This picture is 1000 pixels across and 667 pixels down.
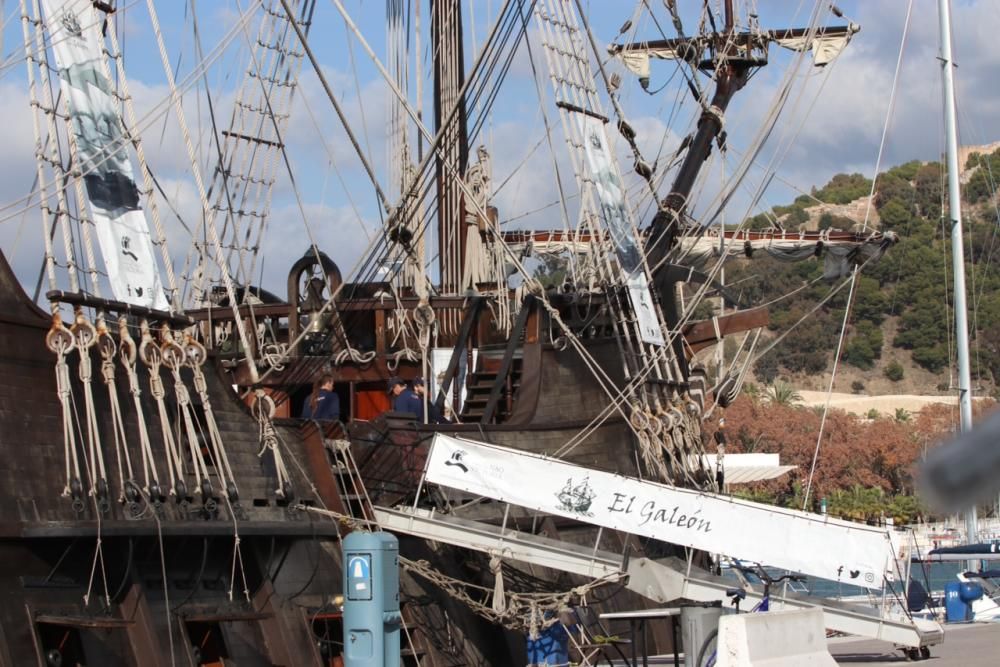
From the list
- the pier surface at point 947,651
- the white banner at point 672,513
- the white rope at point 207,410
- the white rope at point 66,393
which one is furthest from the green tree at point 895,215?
the white rope at point 66,393

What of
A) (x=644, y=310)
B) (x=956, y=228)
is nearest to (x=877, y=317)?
(x=956, y=228)

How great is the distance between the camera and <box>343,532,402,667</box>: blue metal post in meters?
9.70

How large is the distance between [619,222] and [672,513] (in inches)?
288

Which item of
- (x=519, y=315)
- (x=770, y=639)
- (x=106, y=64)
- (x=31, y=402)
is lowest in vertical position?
(x=770, y=639)

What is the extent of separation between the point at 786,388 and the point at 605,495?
64473 mm

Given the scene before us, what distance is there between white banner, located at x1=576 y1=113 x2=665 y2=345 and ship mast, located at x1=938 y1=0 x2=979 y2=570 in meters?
8.04

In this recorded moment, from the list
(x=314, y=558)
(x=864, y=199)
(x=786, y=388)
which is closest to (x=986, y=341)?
(x=786, y=388)

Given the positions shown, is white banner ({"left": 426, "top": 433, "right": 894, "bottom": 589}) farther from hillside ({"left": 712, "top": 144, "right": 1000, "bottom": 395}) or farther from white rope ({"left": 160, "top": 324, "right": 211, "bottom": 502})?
hillside ({"left": 712, "top": 144, "right": 1000, "bottom": 395})

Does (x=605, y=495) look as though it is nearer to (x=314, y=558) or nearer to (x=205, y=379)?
Answer: (x=314, y=558)

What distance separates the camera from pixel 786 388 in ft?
251

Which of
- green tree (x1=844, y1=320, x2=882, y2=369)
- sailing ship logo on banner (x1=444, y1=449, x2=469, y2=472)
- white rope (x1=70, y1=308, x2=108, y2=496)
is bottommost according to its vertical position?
sailing ship logo on banner (x1=444, y1=449, x2=469, y2=472)

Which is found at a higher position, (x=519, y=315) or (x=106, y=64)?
(x=106, y=64)

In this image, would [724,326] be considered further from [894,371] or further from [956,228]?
[894,371]

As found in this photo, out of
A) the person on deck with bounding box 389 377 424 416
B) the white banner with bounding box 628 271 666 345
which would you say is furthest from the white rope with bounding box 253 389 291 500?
the white banner with bounding box 628 271 666 345
